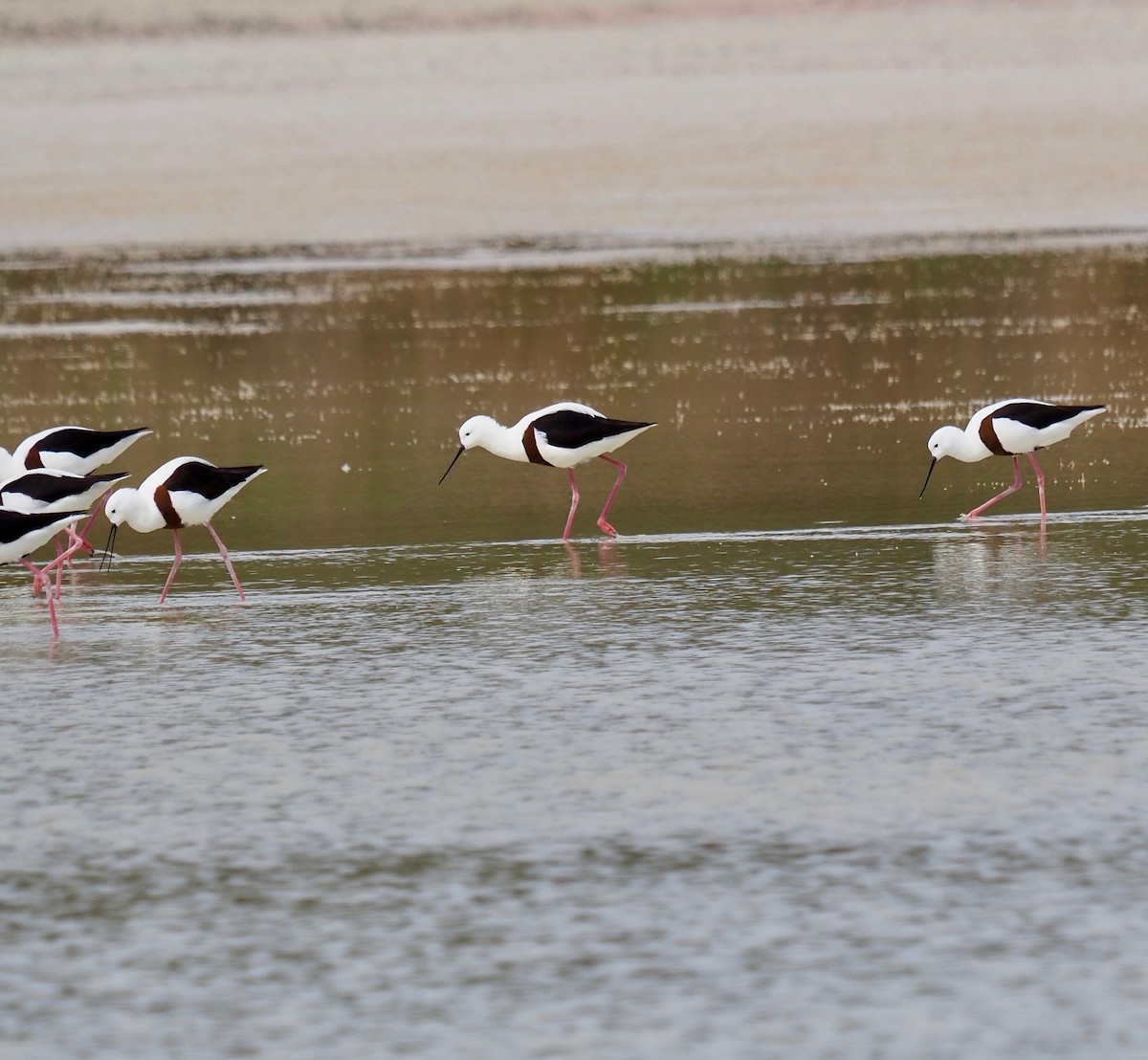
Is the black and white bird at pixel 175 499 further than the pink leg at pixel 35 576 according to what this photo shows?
Yes

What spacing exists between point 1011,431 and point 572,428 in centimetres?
235

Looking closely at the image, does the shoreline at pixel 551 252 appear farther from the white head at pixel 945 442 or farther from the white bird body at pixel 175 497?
the white bird body at pixel 175 497

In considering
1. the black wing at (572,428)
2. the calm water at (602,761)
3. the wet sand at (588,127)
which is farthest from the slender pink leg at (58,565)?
the wet sand at (588,127)

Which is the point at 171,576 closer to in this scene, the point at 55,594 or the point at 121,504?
the point at 121,504

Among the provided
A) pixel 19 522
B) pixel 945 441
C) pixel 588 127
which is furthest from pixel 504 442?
pixel 588 127

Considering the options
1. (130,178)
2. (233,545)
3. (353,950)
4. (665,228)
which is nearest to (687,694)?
(353,950)

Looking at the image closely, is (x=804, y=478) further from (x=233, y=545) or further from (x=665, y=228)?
(x=665, y=228)

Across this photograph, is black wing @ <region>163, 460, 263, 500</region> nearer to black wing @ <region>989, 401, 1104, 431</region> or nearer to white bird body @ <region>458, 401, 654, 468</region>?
white bird body @ <region>458, 401, 654, 468</region>

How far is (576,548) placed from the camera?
38.4 feet

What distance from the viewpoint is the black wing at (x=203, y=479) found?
1064 cm

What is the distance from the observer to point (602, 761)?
291 inches

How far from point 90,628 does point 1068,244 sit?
1926 centimetres

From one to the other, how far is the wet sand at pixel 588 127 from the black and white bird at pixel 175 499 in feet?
61.4

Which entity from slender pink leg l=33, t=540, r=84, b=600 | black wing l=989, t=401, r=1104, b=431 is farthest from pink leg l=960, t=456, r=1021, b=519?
slender pink leg l=33, t=540, r=84, b=600
